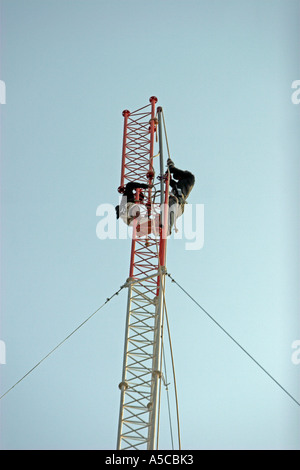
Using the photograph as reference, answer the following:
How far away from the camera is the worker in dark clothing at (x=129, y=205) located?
24.9 metres

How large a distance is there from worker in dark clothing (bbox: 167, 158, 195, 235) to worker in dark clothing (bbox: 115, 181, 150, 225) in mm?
1310

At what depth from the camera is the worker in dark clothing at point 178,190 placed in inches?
969

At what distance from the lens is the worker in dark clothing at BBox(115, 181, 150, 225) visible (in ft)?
81.7

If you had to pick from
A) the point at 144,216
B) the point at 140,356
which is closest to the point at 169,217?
the point at 144,216

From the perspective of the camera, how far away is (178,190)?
25.2m

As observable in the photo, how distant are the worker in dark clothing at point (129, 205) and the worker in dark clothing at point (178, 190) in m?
1.31

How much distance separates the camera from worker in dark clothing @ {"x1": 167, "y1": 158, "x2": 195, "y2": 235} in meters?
24.6
